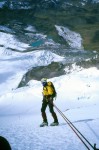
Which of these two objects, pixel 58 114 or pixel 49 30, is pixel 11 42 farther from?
pixel 58 114

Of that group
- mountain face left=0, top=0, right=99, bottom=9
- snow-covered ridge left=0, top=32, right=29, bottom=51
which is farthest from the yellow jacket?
mountain face left=0, top=0, right=99, bottom=9

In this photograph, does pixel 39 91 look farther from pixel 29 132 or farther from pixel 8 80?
pixel 8 80

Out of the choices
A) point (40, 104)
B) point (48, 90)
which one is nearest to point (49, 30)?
point (40, 104)

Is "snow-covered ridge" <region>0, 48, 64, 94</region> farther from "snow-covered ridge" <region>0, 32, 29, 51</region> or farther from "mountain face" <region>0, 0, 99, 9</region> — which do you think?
"mountain face" <region>0, 0, 99, 9</region>

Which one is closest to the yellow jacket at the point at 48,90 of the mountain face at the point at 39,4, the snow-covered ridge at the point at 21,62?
the snow-covered ridge at the point at 21,62

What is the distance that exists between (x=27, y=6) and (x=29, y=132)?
57.4m

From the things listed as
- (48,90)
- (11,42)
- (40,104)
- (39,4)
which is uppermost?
(48,90)

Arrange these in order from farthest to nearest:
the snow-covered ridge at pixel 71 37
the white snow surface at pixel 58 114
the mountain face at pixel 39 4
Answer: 1. the mountain face at pixel 39 4
2. the snow-covered ridge at pixel 71 37
3. the white snow surface at pixel 58 114

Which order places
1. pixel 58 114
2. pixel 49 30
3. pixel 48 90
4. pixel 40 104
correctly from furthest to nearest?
1. pixel 49 30
2. pixel 40 104
3. pixel 58 114
4. pixel 48 90

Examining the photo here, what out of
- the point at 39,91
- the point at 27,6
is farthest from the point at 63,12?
the point at 39,91

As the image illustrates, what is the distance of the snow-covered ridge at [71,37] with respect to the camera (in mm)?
46750

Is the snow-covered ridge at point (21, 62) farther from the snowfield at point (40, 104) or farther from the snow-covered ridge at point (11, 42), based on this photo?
the snow-covered ridge at point (11, 42)

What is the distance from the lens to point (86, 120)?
10.5 meters

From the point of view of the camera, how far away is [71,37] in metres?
49.7
